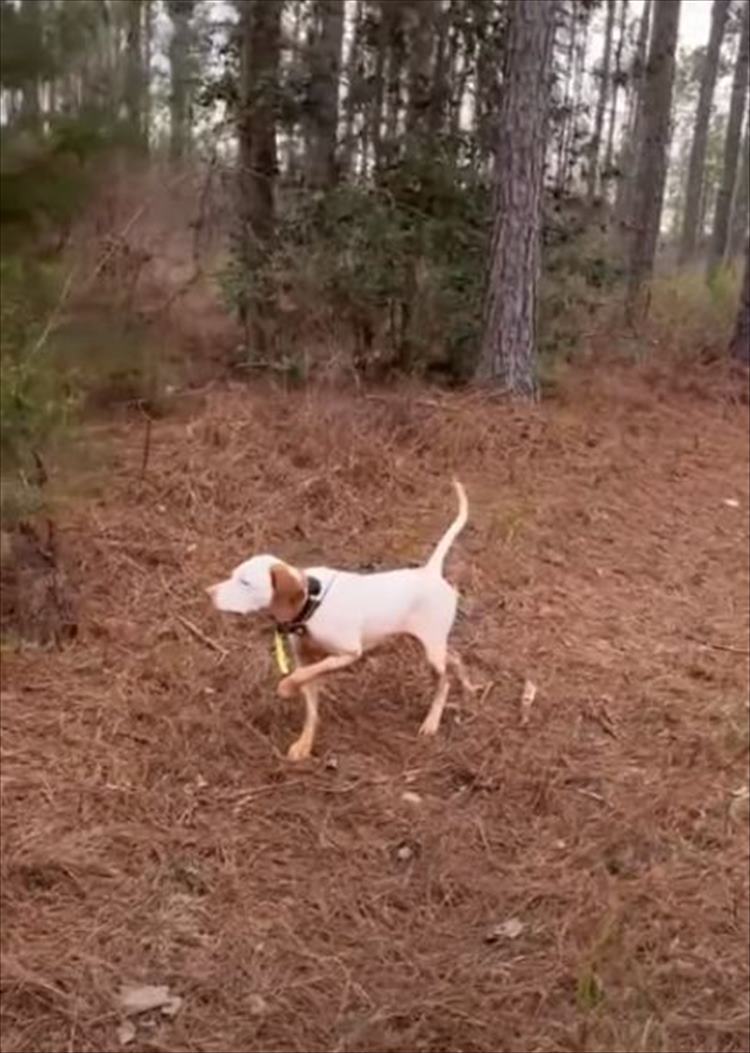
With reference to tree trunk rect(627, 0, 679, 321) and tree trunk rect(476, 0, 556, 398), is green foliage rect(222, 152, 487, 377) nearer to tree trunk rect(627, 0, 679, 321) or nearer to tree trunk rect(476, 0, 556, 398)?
tree trunk rect(476, 0, 556, 398)

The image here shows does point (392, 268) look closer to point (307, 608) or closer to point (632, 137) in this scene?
point (307, 608)

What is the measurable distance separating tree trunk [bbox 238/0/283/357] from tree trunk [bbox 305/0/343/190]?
23 cm

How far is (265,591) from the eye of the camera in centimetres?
326

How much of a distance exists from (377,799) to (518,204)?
4.53 meters

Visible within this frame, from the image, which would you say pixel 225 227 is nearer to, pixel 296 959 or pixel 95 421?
pixel 95 421

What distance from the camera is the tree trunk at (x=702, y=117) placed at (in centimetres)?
1744

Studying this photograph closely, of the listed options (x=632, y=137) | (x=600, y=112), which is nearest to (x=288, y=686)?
(x=600, y=112)

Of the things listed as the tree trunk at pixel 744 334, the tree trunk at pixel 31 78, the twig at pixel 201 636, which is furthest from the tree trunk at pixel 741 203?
the tree trunk at pixel 31 78

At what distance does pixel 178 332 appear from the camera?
22.4ft

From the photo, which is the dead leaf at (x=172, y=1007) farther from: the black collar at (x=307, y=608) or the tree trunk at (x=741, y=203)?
the tree trunk at (x=741, y=203)

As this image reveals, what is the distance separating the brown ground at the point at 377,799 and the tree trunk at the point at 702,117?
14184 mm

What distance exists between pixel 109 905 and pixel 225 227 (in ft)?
17.9

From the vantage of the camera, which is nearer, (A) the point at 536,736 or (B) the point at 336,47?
(A) the point at 536,736

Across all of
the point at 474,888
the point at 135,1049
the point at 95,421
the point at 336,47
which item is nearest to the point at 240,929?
the point at 135,1049
